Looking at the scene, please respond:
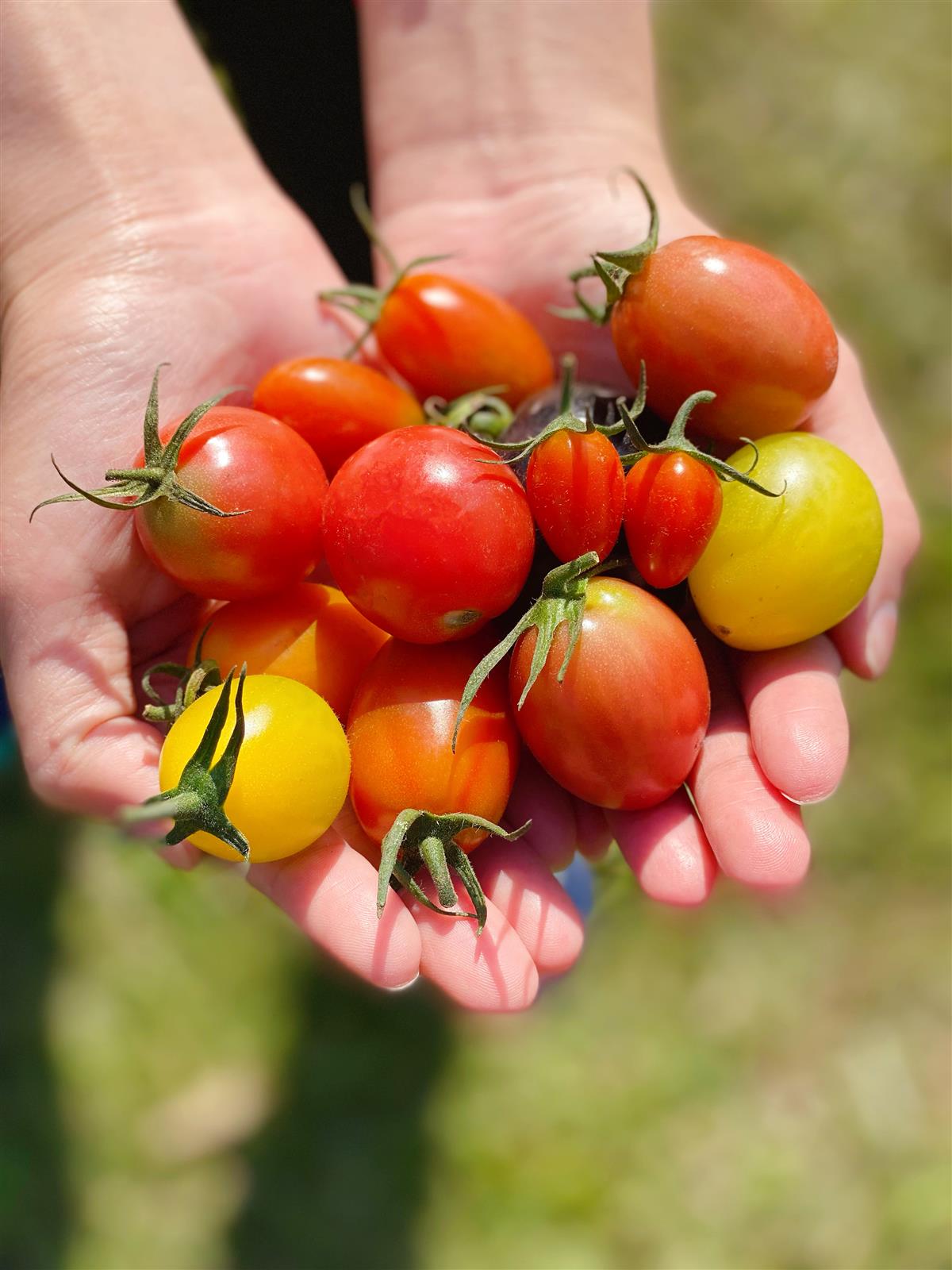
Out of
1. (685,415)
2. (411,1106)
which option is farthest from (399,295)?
(411,1106)

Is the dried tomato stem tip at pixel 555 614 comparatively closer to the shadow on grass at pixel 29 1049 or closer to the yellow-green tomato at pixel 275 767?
the yellow-green tomato at pixel 275 767

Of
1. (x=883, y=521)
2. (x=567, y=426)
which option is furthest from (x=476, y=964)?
(x=883, y=521)

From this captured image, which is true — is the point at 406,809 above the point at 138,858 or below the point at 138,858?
above

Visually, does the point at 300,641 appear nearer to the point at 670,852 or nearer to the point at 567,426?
the point at 567,426

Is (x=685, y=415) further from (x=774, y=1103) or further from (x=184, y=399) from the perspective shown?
(x=774, y=1103)

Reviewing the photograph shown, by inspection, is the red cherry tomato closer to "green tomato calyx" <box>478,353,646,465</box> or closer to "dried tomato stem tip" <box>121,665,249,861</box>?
"green tomato calyx" <box>478,353,646,465</box>
